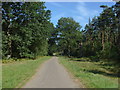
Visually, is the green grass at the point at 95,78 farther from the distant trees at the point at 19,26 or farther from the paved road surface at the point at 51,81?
the distant trees at the point at 19,26

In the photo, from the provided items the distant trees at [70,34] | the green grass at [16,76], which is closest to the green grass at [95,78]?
the green grass at [16,76]

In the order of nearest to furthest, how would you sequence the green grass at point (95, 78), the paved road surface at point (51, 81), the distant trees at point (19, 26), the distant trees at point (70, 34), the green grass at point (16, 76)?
the green grass at point (95, 78), the paved road surface at point (51, 81), the green grass at point (16, 76), the distant trees at point (19, 26), the distant trees at point (70, 34)

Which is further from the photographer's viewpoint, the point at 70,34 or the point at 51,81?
the point at 70,34

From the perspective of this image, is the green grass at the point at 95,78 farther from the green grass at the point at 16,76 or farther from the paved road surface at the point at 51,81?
the green grass at the point at 16,76

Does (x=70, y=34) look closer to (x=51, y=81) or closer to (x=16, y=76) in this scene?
(x=16, y=76)

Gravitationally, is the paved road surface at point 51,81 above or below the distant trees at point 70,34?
below

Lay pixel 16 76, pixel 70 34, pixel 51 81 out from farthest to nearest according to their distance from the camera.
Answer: pixel 70 34 < pixel 16 76 < pixel 51 81

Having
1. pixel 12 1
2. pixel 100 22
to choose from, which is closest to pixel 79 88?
pixel 12 1

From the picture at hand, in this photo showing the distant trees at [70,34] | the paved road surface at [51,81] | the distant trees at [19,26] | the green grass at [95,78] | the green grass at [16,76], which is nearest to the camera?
the green grass at [95,78]

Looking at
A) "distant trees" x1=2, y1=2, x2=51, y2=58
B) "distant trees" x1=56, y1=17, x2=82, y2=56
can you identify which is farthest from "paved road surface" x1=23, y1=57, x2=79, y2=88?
"distant trees" x1=56, y1=17, x2=82, y2=56

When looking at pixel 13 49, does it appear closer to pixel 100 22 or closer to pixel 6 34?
pixel 6 34

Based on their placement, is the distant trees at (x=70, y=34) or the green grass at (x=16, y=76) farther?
the distant trees at (x=70, y=34)

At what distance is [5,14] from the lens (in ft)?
108

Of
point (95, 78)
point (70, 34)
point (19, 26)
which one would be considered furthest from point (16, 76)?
point (70, 34)
